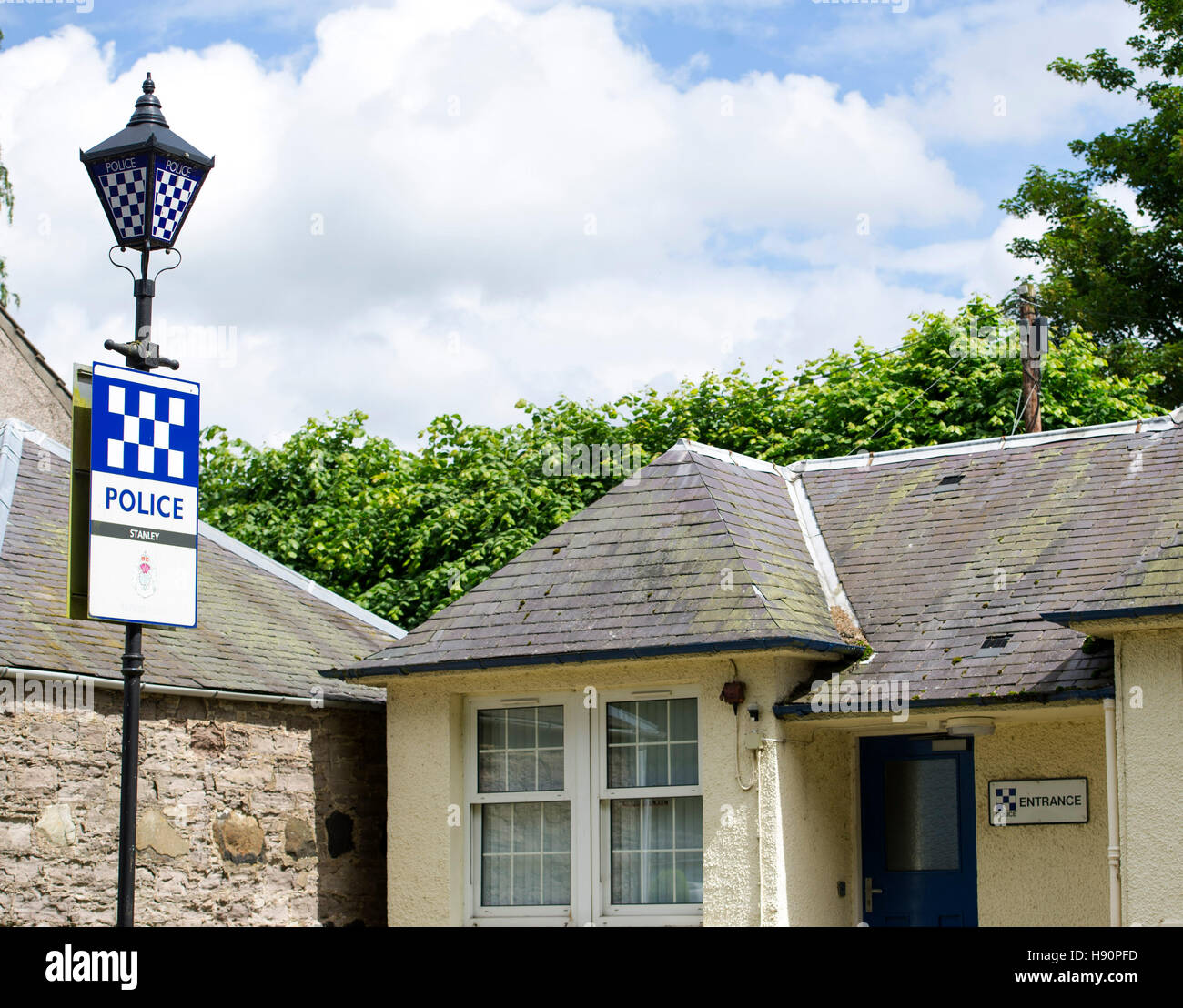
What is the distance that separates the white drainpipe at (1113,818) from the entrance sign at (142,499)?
592 centimetres

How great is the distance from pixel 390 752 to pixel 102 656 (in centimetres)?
247

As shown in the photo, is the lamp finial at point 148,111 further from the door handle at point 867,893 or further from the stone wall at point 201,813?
the door handle at point 867,893

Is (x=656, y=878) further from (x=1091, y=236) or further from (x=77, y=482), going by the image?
(x=1091, y=236)

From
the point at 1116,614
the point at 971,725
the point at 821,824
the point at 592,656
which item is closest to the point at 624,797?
the point at 592,656

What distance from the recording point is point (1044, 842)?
11.3m

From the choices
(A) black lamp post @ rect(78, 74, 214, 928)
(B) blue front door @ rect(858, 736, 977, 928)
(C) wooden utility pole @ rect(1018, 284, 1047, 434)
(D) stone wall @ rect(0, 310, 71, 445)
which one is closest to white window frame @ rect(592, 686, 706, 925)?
(B) blue front door @ rect(858, 736, 977, 928)

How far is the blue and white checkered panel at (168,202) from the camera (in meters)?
8.04

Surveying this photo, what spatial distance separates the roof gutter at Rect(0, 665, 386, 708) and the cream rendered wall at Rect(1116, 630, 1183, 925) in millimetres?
6363

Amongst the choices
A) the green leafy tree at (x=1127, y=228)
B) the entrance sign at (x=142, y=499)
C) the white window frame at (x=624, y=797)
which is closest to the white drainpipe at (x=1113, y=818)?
the white window frame at (x=624, y=797)

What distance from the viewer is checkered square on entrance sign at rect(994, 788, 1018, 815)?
37.4 feet

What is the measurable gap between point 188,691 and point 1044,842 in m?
6.46

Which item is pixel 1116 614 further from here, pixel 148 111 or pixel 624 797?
pixel 148 111

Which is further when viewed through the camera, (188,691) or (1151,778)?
(188,691)

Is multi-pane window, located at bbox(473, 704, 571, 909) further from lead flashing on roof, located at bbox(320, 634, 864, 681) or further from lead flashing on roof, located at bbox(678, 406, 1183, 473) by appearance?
lead flashing on roof, located at bbox(678, 406, 1183, 473)
